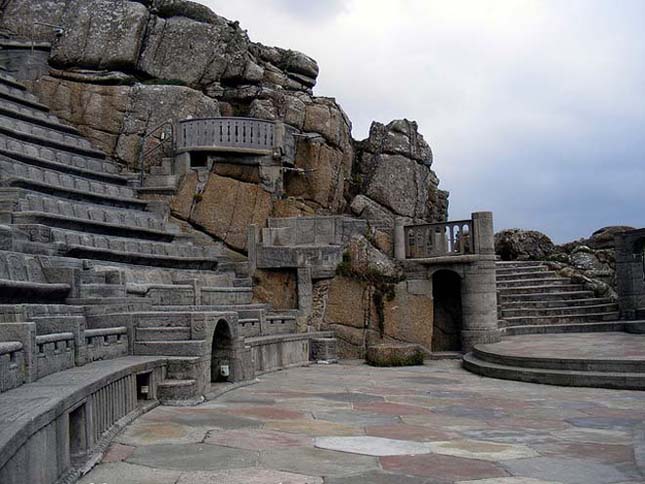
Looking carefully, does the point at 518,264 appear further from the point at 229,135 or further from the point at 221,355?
the point at 221,355

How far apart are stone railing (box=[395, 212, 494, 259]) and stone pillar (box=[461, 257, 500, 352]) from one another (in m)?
0.45

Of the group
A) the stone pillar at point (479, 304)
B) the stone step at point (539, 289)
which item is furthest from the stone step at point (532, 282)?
the stone pillar at point (479, 304)

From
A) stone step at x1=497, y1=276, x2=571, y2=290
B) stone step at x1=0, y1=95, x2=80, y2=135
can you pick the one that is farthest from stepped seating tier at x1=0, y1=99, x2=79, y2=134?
stone step at x1=497, y1=276, x2=571, y2=290

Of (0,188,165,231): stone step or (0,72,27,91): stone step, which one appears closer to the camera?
(0,188,165,231): stone step

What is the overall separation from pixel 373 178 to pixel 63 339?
1988 centimetres

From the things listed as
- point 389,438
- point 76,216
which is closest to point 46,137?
point 76,216

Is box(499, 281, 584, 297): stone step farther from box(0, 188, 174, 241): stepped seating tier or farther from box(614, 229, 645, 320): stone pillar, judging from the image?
box(0, 188, 174, 241): stepped seating tier

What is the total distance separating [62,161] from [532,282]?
1558 cm

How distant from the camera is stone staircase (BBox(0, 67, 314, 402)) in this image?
10789 millimetres

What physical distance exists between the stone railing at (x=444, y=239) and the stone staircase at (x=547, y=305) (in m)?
2.67

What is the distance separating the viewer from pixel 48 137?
23.8m

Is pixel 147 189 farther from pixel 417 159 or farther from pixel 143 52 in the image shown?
pixel 417 159

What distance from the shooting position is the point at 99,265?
16438 millimetres

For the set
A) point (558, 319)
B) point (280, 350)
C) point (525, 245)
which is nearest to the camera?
point (280, 350)
